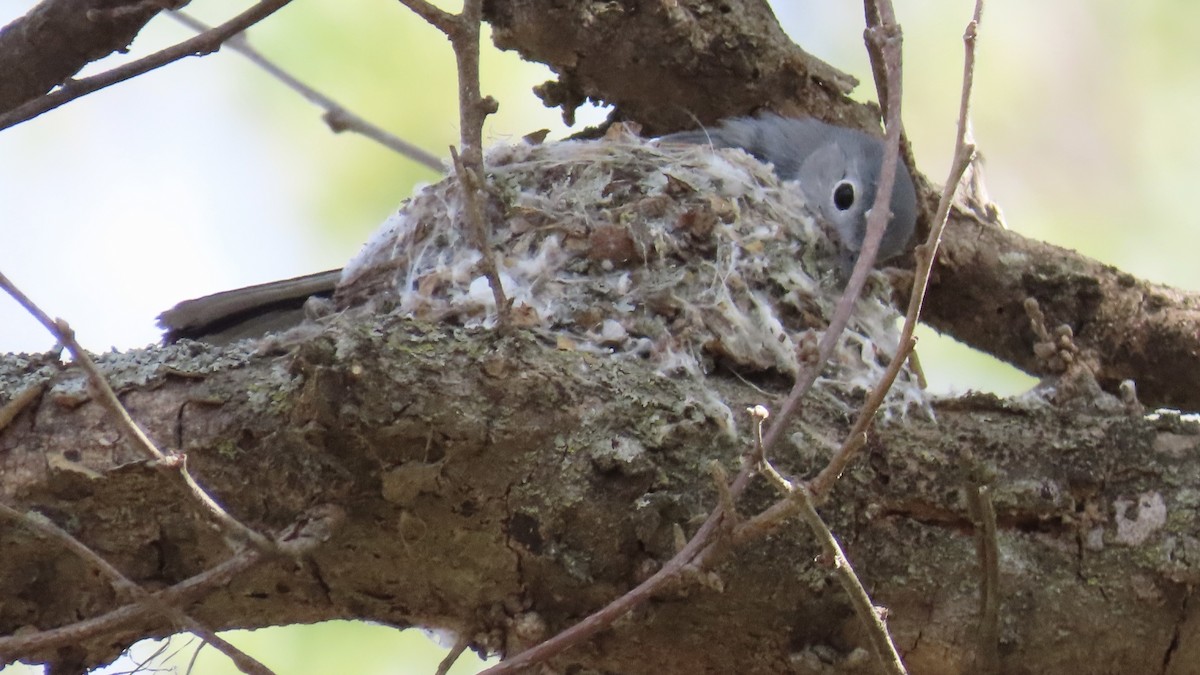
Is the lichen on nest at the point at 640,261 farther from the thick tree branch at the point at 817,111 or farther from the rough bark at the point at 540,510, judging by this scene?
the rough bark at the point at 540,510

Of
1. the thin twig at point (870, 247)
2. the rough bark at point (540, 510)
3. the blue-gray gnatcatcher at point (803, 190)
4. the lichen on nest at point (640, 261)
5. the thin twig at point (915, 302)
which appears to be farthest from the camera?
the blue-gray gnatcatcher at point (803, 190)

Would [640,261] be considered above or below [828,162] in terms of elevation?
below

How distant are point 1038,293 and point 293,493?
204cm

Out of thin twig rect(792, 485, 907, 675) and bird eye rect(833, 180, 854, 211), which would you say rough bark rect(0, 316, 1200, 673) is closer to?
thin twig rect(792, 485, 907, 675)

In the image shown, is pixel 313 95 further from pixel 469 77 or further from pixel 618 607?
pixel 618 607

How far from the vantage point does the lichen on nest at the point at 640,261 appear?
107 inches

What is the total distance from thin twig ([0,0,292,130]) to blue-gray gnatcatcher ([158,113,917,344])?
36.1 inches

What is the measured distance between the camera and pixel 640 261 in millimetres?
3045

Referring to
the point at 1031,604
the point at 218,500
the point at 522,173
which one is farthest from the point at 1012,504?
the point at 522,173

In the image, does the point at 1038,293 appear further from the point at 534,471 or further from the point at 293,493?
the point at 293,493

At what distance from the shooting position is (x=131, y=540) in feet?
5.83

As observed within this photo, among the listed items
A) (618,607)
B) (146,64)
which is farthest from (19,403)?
(618,607)

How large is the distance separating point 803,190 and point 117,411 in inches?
102

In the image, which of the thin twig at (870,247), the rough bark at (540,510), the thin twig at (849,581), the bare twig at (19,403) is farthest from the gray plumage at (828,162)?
the bare twig at (19,403)
